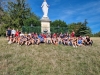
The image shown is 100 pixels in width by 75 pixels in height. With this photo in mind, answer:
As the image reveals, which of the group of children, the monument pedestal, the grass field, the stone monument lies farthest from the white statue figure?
the grass field

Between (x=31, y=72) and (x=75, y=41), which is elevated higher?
(x=75, y=41)

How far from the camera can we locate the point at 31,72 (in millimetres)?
8938

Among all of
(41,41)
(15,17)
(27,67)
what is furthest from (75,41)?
(15,17)

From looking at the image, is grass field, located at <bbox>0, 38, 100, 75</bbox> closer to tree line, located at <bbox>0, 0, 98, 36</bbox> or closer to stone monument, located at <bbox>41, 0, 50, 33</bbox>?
stone monument, located at <bbox>41, 0, 50, 33</bbox>

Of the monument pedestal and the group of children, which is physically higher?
the monument pedestal

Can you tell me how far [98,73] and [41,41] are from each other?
280 inches

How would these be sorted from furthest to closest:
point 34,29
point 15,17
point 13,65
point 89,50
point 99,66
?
point 15,17
point 34,29
point 89,50
point 99,66
point 13,65

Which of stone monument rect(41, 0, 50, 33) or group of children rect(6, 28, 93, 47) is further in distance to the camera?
A: stone monument rect(41, 0, 50, 33)

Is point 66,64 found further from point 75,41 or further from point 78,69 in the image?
point 75,41

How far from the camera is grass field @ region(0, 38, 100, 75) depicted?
917 cm

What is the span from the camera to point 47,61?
10.4 metres

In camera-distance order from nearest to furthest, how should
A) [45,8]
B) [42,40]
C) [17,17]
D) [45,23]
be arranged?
[42,40], [45,23], [45,8], [17,17]

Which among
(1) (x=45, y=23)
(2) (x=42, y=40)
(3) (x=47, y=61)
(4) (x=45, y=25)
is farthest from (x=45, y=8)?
(3) (x=47, y=61)

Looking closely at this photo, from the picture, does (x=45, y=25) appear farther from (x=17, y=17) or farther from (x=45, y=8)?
(x=17, y=17)
